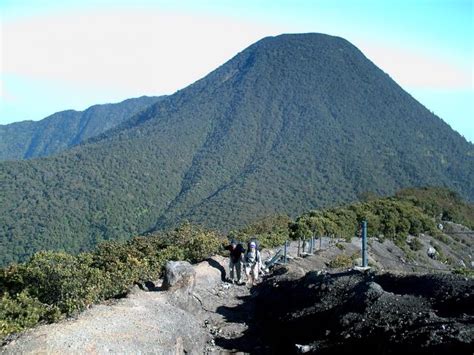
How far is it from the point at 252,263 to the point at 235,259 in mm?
671

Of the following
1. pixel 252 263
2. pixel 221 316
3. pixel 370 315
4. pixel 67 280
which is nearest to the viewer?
pixel 370 315

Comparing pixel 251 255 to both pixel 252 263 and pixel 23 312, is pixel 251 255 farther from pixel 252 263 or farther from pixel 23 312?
pixel 23 312

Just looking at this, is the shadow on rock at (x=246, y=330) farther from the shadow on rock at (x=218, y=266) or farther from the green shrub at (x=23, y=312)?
the green shrub at (x=23, y=312)

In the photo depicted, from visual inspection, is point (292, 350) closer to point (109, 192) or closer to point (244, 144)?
point (109, 192)

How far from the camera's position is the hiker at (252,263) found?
16406 mm

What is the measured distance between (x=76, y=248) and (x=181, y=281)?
94.7 metres

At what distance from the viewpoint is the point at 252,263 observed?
54.3ft

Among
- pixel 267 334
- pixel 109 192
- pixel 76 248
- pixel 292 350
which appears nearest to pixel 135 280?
pixel 267 334

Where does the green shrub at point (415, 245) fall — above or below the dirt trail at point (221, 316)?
below

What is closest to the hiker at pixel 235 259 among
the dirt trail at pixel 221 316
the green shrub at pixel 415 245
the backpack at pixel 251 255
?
the backpack at pixel 251 255

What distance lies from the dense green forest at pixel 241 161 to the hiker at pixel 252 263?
7071 cm

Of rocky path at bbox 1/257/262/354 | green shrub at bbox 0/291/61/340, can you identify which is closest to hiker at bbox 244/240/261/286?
rocky path at bbox 1/257/262/354

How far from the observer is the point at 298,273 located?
55.5 feet

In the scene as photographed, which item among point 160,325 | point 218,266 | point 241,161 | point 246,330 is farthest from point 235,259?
point 241,161
